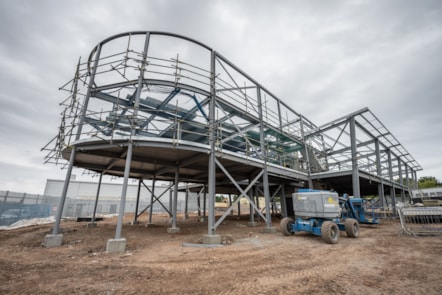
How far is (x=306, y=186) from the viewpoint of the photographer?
17.6 m

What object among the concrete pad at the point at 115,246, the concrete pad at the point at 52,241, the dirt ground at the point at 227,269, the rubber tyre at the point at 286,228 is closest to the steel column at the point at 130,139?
the concrete pad at the point at 115,246

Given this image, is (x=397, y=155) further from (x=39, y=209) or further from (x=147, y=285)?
(x=39, y=209)

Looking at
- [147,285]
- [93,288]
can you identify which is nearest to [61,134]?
[93,288]

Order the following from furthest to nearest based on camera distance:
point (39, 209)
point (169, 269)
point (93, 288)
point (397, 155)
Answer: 1. point (397, 155)
2. point (39, 209)
3. point (169, 269)
4. point (93, 288)

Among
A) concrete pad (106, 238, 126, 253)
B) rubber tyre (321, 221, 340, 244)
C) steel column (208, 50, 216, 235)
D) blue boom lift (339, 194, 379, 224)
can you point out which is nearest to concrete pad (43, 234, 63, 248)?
concrete pad (106, 238, 126, 253)

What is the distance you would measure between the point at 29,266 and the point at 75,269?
138 cm

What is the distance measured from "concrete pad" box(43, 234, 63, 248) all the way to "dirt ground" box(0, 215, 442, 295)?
0.35 metres

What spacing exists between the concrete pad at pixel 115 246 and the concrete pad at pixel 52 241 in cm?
271

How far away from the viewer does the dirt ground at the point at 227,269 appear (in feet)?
12.5

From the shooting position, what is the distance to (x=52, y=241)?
7.69m

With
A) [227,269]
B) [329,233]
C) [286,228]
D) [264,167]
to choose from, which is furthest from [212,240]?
[264,167]

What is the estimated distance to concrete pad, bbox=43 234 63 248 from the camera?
300 inches

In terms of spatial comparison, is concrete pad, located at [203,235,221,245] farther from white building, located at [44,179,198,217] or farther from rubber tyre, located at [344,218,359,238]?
white building, located at [44,179,198,217]

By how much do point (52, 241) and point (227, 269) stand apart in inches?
282
